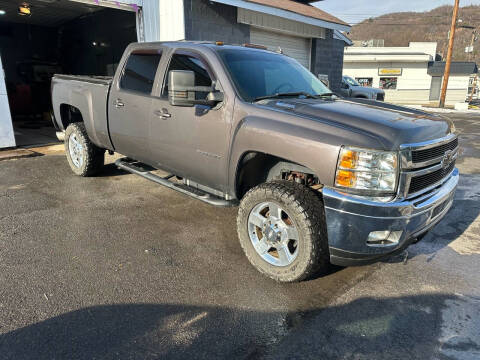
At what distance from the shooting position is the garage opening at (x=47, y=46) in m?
11.7

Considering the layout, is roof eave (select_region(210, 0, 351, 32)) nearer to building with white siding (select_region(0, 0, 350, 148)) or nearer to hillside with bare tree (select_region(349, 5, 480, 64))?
building with white siding (select_region(0, 0, 350, 148))

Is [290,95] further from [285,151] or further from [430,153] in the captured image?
[430,153]

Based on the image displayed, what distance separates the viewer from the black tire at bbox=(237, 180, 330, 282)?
282 cm

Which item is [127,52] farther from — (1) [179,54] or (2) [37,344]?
(2) [37,344]

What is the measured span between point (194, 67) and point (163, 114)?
616 millimetres

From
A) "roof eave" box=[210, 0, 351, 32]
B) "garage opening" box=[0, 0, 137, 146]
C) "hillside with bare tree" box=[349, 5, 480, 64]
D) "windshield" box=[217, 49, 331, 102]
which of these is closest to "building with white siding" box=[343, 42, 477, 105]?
"roof eave" box=[210, 0, 351, 32]

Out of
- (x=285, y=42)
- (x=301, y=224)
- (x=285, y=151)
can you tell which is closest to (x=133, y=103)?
(x=285, y=151)

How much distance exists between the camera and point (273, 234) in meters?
3.11

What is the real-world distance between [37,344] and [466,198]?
562 cm

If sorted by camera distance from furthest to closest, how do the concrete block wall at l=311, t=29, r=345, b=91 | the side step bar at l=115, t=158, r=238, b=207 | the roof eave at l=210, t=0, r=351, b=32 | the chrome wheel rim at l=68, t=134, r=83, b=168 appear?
the concrete block wall at l=311, t=29, r=345, b=91 → the roof eave at l=210, t=0, r=351, b=32 → the chrome wheel rim at l=68, t=134, r=83, b=168 → the side step bar at l=115, t=158, r=238, b=207

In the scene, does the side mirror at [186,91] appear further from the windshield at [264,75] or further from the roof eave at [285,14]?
the roof eave at [285,14]

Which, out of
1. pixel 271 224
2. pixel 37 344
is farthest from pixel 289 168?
pixel 37 344

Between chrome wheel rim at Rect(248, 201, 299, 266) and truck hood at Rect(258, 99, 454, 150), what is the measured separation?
833 millimetres

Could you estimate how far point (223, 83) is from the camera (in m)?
3.46
